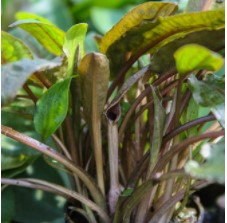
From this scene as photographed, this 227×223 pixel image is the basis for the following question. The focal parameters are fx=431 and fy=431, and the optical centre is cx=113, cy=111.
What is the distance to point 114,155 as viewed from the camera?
19.9 inches

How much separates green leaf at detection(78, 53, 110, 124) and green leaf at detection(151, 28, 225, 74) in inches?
2.5

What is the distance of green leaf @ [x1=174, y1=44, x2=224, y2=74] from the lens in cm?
36

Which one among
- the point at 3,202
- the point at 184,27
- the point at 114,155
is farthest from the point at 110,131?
the point at 3,202

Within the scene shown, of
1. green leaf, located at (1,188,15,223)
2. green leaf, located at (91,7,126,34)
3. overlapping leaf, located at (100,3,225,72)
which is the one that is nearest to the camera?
overlapping leaf, located at (100,3,225,72)

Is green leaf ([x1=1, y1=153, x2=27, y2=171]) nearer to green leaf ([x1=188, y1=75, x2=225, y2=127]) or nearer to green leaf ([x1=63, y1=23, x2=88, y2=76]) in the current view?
green leaf ([x1=63, y1=23, x2=88, y2=76])

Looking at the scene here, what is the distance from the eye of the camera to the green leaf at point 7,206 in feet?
2.14

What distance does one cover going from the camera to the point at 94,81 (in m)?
0.45

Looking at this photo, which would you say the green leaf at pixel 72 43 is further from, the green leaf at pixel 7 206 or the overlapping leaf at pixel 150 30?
the green leaf at pixel 7 206

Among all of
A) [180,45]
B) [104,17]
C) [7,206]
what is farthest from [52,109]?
[104,17]

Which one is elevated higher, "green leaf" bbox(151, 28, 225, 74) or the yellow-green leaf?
the yellow-green leaf

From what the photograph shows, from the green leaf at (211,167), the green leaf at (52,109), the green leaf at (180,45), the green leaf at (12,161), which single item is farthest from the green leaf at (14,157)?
the green leaf at (211,167)

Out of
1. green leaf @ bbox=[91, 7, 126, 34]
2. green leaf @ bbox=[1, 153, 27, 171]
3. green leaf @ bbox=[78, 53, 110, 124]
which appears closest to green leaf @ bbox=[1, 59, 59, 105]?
green leaf @ bbox=[78, 53, 110, 124]

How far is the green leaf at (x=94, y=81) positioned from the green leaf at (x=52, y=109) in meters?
0.02

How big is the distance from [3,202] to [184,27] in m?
0.40
